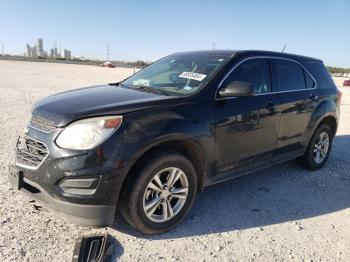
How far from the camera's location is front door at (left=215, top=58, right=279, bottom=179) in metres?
3.97

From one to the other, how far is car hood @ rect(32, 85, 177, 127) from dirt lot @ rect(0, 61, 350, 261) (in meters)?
A: 1.12

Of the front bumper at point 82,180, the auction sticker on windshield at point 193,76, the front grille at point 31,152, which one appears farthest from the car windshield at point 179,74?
the front grille at point 31,152

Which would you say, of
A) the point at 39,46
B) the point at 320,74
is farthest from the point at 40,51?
the point at 320,74

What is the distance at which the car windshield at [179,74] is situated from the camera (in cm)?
404

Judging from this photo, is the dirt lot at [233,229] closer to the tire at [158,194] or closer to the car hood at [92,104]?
the tire at [158,194]

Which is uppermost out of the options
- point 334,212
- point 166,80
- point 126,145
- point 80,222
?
point 166,80

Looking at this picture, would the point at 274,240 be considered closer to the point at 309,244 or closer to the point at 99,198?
the point at 309,244

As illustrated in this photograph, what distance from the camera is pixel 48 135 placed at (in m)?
3.16

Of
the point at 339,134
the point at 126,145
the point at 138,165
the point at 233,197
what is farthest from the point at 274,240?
the point at 339,134

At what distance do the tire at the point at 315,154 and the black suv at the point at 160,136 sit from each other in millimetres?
633

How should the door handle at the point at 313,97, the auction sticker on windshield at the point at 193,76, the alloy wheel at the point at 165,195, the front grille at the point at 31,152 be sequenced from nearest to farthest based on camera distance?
the front grille at the point at 31,152 < the alloy wheel at the point at 165,195 < the auction sticker on windshield at the point at 193,76 < the door handle at the point at 313,97

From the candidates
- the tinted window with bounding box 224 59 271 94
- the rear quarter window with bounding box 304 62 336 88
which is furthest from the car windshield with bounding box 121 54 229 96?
the rear quarter window with bounding box 304 62 336 88

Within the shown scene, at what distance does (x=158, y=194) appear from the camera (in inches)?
139

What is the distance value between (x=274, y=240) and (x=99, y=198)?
1.84 metres
